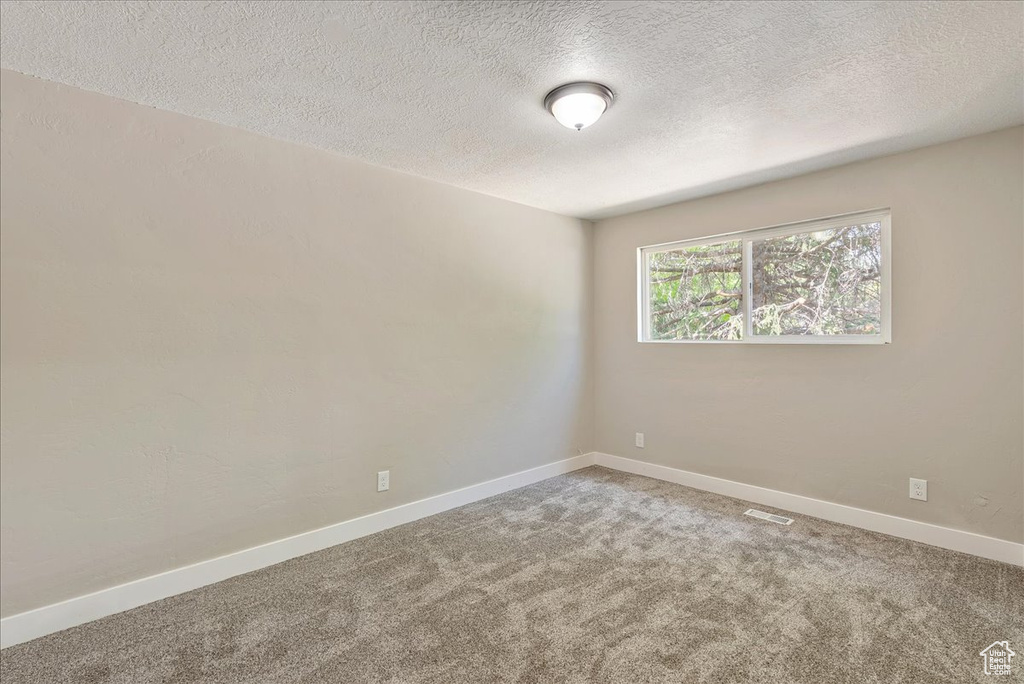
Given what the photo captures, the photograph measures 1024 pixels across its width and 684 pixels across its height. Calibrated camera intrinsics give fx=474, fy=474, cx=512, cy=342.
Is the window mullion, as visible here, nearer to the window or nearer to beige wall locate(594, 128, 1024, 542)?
the window

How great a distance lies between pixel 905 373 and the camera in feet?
9.17

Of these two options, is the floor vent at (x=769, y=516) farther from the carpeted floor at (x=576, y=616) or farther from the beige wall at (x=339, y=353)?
the beige wall at (x=339, y=353)

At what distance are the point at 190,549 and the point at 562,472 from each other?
2730 millimetres

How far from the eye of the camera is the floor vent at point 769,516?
3.05 metres

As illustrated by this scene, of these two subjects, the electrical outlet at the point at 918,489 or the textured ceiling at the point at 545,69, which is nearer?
the textured ceiling at the point at 545,69

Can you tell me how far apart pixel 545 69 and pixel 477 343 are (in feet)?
6.61

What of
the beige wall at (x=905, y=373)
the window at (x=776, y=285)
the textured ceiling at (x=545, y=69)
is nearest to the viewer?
the textured ceiling at (x=545, y=69)

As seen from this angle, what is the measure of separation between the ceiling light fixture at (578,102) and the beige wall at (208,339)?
1.34 m

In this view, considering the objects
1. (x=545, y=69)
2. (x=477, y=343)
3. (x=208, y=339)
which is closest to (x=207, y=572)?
(x=208, y=339)

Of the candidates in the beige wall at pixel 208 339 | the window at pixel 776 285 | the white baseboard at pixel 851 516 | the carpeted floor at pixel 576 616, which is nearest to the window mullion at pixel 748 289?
the window at pixel 776 285

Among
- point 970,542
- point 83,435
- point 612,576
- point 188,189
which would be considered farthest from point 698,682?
point 188,189

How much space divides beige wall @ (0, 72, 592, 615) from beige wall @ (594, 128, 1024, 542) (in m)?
1.82

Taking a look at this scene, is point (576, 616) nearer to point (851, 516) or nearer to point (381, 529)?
point (381, 529)

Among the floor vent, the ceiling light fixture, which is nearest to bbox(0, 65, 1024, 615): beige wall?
the floor vent
